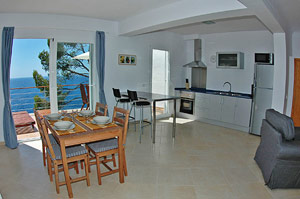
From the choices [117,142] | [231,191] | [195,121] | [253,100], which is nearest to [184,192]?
[231,191]

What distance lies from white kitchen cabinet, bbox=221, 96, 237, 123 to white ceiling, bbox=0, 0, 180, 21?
296cm

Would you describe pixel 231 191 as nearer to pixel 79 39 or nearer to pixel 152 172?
A: pixel 152 172

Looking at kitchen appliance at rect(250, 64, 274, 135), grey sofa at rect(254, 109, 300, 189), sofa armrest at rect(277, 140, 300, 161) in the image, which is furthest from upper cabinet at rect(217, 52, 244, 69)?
sofa armrest at rect(277, 140, 300, 161)

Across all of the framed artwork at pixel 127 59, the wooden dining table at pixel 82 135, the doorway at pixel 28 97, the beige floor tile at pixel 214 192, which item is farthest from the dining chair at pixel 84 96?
the beige floor tile at pixel 214 192

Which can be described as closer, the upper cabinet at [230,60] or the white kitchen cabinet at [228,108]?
the white kitchen cabinet at [228,108]

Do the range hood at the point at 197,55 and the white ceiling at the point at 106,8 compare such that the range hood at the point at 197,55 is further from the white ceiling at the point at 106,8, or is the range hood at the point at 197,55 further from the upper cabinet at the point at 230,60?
the white ceiling at the point at 106,8

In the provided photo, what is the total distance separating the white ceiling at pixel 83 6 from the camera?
11.7 ft

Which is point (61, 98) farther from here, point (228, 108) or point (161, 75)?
point (228, 108)

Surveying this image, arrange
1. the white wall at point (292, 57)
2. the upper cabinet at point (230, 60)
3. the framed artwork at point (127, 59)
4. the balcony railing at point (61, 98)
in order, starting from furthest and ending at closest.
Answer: the upper cabinet at point (230, 60)
the framed artwork at point (127, 59)
the white wall at point (292, 57)
the balcony railing at point (61, 98)

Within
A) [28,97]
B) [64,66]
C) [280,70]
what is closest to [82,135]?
[64,66]

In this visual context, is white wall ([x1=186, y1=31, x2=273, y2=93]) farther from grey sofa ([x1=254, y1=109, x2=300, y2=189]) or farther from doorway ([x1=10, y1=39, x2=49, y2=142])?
doorway ([x1=10, y1=39, x2=49, y2=142])

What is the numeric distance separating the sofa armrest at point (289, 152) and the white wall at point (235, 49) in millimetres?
3253

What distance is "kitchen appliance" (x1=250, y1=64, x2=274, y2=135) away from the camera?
15.8 ft

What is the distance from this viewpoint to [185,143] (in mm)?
4512
